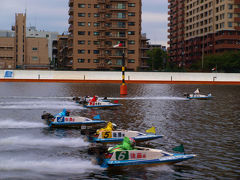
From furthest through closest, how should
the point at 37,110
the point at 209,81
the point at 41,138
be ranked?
1. the point at 209,81
2. the point at 37,110
3. the point at 41,138

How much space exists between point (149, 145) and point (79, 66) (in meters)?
107

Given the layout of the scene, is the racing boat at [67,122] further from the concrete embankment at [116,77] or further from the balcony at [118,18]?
the balcony at [118,18]

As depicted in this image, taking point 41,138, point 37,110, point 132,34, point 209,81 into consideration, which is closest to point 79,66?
point 132,34

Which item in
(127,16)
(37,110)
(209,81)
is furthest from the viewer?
(127,16)

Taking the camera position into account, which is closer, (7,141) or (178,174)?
(178,174)

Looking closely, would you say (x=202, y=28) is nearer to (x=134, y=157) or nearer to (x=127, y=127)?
(x=127, y=127)

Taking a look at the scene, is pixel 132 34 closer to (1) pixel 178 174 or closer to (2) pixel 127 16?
(2) pixel 127 16

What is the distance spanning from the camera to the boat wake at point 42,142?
18.6m

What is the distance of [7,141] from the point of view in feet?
63.5

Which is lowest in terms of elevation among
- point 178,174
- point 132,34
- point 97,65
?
point 178,174

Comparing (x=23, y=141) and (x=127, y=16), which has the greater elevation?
(x=127, y=16)

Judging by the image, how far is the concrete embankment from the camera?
10038cm

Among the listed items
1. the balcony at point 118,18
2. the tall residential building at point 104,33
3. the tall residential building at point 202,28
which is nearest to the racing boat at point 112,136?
the tall residential building at point 104,33

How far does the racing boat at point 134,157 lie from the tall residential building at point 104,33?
4179 inches
